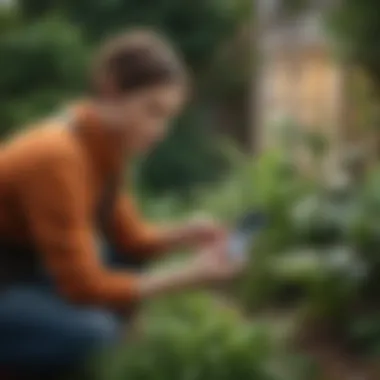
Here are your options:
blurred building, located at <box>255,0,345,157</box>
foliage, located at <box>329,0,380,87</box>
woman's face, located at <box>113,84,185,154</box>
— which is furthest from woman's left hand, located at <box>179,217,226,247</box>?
blurred building, located at <box>255,0,345,157</box>

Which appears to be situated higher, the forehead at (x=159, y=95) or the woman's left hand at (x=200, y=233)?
the forehead at (x=159, y=95)

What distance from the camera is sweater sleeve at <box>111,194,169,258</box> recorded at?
179 centimetres

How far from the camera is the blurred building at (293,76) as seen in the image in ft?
9.34

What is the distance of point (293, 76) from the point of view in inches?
132

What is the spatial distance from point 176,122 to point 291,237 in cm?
125

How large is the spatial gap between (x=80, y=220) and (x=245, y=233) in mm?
399

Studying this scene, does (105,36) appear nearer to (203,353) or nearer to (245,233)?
(245,233)

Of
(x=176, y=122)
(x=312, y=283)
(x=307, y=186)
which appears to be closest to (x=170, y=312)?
(x=312, y=283)

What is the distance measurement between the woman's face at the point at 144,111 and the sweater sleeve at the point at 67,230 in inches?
3.9

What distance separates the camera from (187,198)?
3.01m

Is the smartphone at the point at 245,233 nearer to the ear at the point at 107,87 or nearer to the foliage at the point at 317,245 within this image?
the foliage at the point at 317,245

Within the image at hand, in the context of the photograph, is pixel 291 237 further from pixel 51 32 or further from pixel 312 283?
pixel 51 32

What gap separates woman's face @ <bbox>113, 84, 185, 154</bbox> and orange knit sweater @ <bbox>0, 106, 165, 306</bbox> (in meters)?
0.04

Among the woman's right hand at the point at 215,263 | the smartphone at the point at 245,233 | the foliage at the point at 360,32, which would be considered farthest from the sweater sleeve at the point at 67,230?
the foliage at the point at 360,32
